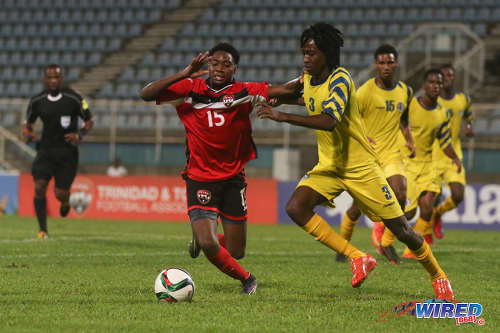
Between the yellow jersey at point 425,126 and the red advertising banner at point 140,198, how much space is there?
7787 millimetres

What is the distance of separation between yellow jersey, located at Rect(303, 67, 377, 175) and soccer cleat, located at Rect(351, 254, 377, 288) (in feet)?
2.37

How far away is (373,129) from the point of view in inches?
362

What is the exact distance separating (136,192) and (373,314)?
13.8 meters

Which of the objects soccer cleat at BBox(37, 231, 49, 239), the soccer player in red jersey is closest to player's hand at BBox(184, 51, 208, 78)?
the soccer player in red jersey

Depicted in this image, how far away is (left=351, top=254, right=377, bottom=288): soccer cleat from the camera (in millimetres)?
6207

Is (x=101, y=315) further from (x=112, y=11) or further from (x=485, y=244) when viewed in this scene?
(x=112, y=11)

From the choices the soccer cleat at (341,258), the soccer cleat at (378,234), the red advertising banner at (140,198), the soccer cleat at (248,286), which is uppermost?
the soccer cleat at (248,286)

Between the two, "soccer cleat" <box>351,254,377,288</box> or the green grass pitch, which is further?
"soccer cleat" <box>351,254,377,288</box>

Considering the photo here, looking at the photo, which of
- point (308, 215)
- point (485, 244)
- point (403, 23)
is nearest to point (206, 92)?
point (308, 215)

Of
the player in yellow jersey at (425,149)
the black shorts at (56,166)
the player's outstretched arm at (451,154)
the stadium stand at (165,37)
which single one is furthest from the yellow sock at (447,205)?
the stadium stand at (165,37)

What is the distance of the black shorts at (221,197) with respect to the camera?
6.56 meters

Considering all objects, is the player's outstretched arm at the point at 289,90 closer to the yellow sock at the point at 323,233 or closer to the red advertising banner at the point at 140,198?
the yellow sock at the point at 323,233

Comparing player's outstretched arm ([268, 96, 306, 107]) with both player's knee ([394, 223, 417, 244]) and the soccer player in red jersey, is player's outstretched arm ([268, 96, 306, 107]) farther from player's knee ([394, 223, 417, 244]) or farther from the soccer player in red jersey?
player's knee ([394, 223, 417, 244])

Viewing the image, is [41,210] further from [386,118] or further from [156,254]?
[386,118]
